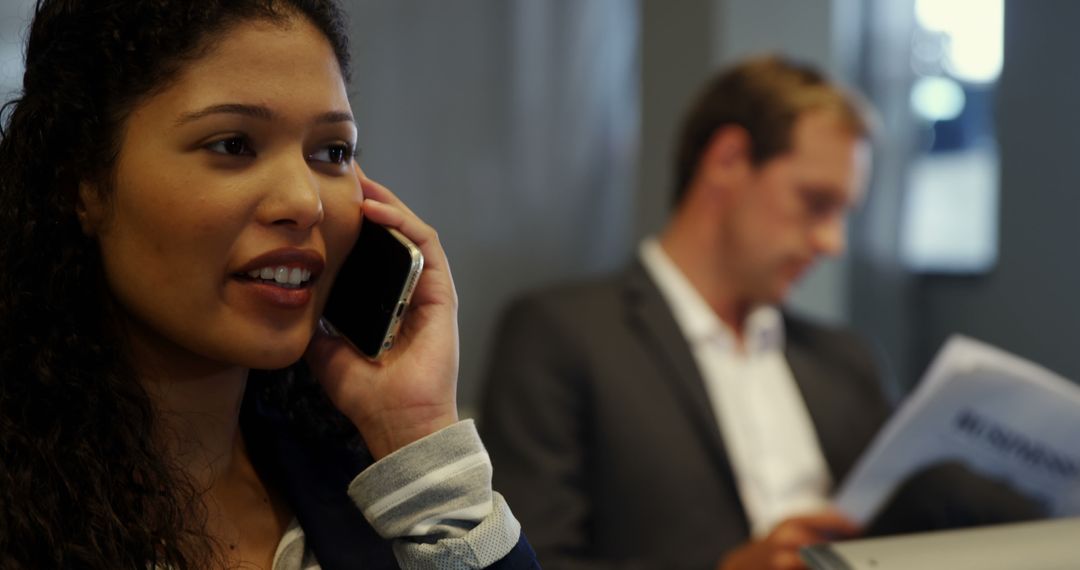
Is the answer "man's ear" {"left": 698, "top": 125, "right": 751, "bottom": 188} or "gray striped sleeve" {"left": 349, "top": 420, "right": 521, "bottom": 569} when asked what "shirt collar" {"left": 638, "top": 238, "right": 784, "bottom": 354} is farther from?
"gray striped sleeve" {"left": 349, "top": 420, "right": 521, "bottom": 569}

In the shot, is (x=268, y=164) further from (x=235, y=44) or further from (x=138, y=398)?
(x=138, y=398)

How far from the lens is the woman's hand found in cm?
86

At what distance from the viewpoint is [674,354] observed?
1.78m

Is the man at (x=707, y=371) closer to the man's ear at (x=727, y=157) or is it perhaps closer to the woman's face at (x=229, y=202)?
the man's ear at (x=727, y=157)

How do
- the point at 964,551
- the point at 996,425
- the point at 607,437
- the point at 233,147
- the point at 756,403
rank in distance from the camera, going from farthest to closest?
the point at 756,403 < the point at 607,437 < the point at 996,425 < the point at 233,147 < the point at 964,551

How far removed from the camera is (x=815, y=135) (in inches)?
76.5

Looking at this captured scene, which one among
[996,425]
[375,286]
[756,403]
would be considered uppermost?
[375,286]

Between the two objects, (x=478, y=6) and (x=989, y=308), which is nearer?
(x=478, y=6)

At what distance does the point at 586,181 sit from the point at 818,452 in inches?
27.6

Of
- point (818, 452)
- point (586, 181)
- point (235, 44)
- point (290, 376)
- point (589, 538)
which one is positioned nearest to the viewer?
point (235, 44)

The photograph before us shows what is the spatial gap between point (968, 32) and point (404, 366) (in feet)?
7.76

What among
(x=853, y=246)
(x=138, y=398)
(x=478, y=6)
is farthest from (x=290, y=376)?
(x=853, y=246)

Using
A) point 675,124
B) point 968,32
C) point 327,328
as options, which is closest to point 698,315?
point 675,124

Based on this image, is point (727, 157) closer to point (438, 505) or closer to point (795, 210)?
point (795, 210)
